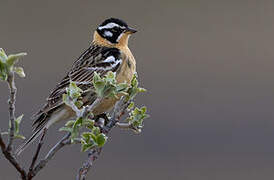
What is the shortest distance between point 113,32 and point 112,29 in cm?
2

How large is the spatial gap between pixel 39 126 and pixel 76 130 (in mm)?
1596

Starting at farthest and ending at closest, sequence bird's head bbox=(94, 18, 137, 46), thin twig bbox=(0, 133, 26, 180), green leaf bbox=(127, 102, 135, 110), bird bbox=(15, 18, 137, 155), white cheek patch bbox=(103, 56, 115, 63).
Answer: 1. bird's head bbox=(94, 18, 137, 46)
2. white cheek patch bbox=(103, 56, 115, 63)
3. bird bbox=(15, 18, 137, 155)
4. green leaf bbox=(127, 102, 135, 110)
5. thin twig bbox=(0, 133, 26, 180)

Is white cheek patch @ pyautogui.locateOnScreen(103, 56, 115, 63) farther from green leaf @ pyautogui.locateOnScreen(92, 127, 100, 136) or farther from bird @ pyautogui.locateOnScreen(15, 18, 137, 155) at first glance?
green leaf @ pyautogui.locateOnScreen(92, 127, 100, 136)

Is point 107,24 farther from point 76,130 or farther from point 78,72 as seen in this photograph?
point 76,130

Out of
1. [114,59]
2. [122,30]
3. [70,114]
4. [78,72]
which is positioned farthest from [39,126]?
[122,30]

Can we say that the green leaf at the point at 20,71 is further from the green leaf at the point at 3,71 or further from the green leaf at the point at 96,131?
the green leaf at the point at 96,131

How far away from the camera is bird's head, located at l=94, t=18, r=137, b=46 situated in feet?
10.1

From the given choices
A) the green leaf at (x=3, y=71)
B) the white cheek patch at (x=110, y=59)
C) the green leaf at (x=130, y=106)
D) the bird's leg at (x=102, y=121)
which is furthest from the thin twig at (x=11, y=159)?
the white cheek patch at (x=110, y=59)

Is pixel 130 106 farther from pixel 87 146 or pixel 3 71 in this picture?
pixel 3 71

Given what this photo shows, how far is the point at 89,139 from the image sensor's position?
3.39 ft

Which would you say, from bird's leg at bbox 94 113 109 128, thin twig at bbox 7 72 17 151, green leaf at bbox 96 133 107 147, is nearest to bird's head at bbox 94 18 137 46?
bird's leg at bbox 94 113 109 128

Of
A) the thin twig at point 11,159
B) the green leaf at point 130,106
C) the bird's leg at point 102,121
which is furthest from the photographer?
the bird's leg at point 102,121

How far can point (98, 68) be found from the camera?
2.95 m

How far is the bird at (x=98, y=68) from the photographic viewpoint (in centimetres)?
262
